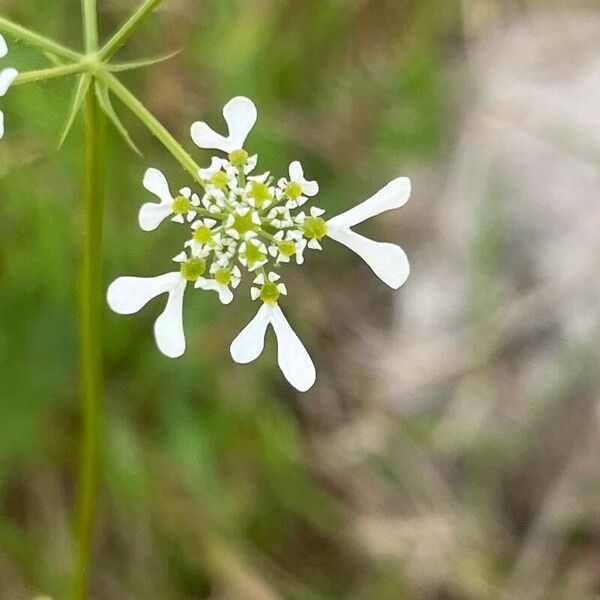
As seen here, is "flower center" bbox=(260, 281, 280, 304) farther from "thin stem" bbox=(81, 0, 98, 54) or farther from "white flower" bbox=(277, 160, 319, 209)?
"thin stem" bbox=(81, 0, 98, 54)

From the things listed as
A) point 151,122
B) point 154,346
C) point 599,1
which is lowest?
point 151,122

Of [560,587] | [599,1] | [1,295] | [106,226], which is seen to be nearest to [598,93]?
[599,1]

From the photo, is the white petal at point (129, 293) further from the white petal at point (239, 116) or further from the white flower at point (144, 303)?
the white petal at point (239, 116)

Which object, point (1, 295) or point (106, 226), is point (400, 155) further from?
point (1, 295)

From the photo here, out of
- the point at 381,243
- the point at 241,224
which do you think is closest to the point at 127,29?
the point at 241,224

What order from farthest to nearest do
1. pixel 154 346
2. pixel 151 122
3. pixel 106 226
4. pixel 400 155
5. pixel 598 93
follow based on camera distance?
pixel 598 93, pixel 400 155, pixel 154 346, pixel 106 226, pixel 151 122

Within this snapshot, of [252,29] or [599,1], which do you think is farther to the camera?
[599,1]

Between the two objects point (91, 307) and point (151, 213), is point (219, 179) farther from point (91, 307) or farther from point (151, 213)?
point (91, 307)

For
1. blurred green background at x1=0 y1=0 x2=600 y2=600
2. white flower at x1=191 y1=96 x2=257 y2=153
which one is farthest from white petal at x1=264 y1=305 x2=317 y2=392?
blurred green background at x1=0 y1=0 x2=600 y2=600

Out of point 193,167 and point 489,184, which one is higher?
point 489,184
